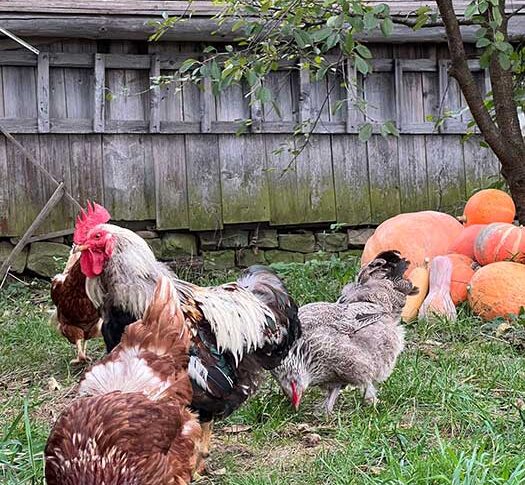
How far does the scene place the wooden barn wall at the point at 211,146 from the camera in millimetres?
8500

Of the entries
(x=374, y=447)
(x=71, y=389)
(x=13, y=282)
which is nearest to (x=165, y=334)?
(x=374, y=447)

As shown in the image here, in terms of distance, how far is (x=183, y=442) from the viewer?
346 centimetres

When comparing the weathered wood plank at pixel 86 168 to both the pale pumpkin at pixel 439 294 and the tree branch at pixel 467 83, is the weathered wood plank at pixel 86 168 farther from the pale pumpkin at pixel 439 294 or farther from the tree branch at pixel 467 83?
the tree branch at pixel 467 83

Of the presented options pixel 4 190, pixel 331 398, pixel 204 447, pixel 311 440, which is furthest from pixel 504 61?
pixel 4 190

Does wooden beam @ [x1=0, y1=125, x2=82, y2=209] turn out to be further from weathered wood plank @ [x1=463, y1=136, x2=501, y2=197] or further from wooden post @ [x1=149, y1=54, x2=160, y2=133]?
weathered wood plank @ [x1=463, y1=136, x2=501, y2=197]

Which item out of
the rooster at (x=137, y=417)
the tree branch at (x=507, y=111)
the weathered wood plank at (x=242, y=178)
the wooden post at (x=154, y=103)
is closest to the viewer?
the rooster at (x=137, y=417)

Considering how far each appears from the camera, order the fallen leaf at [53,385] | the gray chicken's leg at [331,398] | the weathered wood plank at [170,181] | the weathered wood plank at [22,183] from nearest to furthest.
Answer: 1. the gray chicken's leg at [331,398]
2. the fallen leaf at [53,385]
3. the weathered wood plank at [22,183]
4. the weathered wood plank at [170,181]

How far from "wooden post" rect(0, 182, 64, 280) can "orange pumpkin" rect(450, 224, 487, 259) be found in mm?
4129

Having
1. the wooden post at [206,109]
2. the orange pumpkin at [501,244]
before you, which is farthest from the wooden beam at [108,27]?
the orange pumpkin at [501,244]

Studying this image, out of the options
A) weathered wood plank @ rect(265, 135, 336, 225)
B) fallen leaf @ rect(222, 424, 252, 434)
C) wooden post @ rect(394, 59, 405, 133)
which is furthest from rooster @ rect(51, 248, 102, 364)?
wooden post @ rect(394, 59, 405, 133)

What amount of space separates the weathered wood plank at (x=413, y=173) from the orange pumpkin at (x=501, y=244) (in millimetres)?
2410

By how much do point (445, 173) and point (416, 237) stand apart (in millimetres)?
2423

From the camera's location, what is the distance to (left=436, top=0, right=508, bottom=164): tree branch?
6.51 m

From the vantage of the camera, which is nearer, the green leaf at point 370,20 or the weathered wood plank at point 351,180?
the green leaf at point 370,20
